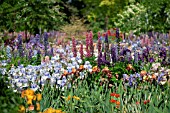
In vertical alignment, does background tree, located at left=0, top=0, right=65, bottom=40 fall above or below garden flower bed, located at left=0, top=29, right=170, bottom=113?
above

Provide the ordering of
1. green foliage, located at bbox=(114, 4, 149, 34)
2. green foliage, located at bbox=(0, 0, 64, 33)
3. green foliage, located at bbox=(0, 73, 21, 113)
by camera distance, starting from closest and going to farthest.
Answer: green foliage, located at bbox=(0, 73, 21, 113) < green foliage, located at bbox=(0, 0, 64, 33) < green foliage, located at bbox=(114, 4, 149, 34)

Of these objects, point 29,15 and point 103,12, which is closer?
point 29,15

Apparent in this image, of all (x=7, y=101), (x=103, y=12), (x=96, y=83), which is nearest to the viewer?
(x=7, y=101)

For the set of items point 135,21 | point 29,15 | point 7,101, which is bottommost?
point 135,21

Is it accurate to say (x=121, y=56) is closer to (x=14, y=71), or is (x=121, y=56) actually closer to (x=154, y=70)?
(x=154, y=70)

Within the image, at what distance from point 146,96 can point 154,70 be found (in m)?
0.96

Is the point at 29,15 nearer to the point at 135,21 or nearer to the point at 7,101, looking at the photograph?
the point at 135,21

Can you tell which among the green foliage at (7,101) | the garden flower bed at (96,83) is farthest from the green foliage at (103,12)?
the green foliage at (7,101)

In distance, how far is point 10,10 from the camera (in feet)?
41.6

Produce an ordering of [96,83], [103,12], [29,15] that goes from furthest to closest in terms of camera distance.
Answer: [103,12], [29,15], [96,83]

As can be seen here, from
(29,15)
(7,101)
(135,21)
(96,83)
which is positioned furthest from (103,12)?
(7,101)

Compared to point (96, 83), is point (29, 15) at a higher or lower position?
higher

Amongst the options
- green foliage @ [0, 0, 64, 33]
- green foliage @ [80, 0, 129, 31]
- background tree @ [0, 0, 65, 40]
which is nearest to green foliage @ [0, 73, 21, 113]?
background tree @ [0, 0, 65, 40]

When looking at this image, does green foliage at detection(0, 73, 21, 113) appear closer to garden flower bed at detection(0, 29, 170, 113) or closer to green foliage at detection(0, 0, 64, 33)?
garden flower bed at detection(0, 29, 170, 113)
